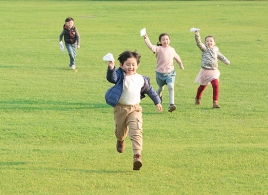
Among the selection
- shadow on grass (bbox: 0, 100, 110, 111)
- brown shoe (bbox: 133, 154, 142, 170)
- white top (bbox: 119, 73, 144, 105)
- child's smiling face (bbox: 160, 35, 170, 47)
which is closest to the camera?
brown shoe (bbox: 133, 154, 142, 170)

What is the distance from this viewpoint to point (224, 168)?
9508 mm

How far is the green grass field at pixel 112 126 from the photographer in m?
8.91

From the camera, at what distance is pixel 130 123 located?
943 centimetres

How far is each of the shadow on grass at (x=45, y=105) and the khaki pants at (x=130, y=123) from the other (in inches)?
168

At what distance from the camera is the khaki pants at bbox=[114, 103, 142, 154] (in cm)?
928

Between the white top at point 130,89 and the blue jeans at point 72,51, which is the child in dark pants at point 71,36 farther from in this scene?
the white top at point 130,89

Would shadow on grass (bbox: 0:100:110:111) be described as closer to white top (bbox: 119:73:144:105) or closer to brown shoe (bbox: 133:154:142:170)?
white top (bbox: 119:73:144:105)

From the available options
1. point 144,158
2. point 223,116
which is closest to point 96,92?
point 223,116

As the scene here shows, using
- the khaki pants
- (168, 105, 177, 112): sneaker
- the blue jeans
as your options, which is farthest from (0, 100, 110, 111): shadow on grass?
the blue jeans

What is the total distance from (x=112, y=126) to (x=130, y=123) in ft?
9.33

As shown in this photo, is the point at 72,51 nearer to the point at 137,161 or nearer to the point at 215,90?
the point at 215,90

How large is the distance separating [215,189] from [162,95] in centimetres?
714

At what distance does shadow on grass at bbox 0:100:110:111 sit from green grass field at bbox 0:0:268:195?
0.02 metres

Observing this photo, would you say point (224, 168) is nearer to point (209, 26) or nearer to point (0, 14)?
point (209, 26)
